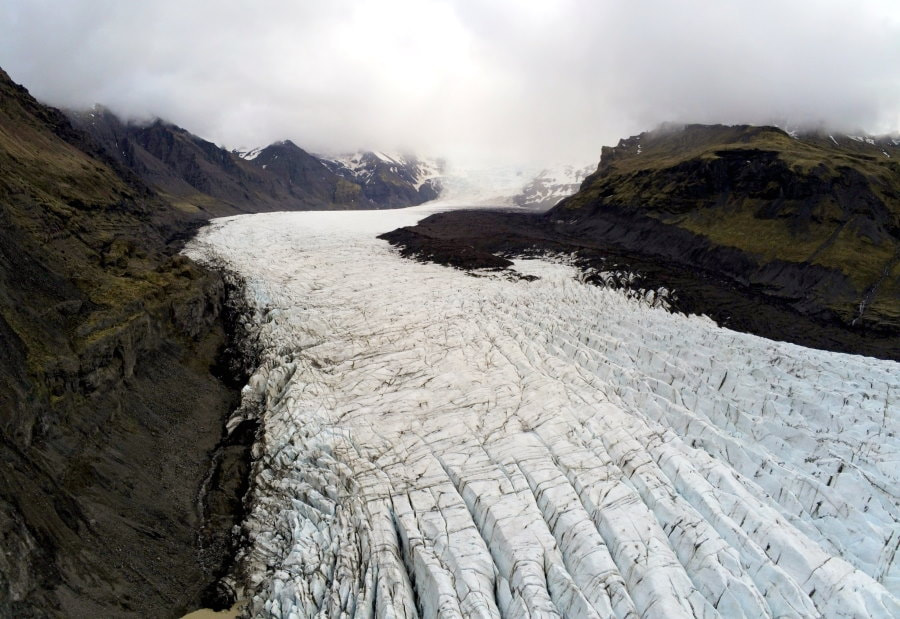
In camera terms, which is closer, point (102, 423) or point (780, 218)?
point (102, 423)

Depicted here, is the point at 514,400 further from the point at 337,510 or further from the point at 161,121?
the point at 161,121

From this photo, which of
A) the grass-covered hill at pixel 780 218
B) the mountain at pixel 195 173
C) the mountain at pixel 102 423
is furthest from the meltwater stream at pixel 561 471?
the mountain at pixel 195 173

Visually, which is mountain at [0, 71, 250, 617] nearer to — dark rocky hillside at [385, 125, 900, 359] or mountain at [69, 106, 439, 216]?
dark rocky hillside at [385, 125, 900, 359]

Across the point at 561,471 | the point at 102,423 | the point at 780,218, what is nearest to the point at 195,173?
the point at 102,423

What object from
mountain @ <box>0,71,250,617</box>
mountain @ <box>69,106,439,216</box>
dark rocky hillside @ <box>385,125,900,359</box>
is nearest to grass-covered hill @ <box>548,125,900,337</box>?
dark rocky hillside @ <box>385,125,900,359</box>

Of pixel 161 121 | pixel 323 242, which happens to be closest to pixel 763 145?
pixel 323 242

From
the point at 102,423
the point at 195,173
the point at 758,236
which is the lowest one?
the point at 102,423

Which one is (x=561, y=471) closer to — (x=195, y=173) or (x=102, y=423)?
(x=102, y=423)
